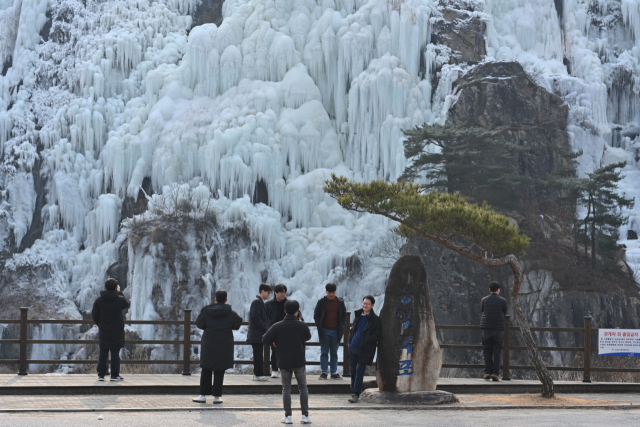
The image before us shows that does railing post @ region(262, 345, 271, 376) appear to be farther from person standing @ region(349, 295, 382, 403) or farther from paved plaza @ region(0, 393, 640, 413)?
person standing @ region(349, 295, 382, 403)

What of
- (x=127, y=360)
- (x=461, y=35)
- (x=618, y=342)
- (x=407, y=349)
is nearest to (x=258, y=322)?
(x=127, y=360)

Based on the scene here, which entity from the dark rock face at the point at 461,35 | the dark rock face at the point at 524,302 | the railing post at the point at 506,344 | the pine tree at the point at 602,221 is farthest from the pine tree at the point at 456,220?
the dark rock face at the point at 461,35

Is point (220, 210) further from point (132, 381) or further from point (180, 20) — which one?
point (132, 381)

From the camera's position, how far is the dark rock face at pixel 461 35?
35656 millimetres

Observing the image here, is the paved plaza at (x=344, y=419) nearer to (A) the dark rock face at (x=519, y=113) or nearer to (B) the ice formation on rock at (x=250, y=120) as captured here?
(B) the ice formation on rock at (x=250, y=120)

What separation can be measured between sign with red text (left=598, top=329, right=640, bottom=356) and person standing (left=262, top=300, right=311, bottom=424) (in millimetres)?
7418

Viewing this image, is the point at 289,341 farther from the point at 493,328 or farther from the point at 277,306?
the point at 493,328

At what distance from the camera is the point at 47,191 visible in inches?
1400

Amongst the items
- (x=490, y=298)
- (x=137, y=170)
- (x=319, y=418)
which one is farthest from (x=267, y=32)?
(x=319, y=418)

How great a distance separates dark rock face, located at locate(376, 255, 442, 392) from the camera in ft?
38.9

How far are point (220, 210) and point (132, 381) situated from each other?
19420mm

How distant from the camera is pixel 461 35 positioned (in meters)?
36.0

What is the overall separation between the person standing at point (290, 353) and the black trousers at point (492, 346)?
5533mm

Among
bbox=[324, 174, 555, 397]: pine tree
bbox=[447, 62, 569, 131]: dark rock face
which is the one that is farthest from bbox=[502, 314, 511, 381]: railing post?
bbox=[447, 62, 569, 131]: dark rock face
